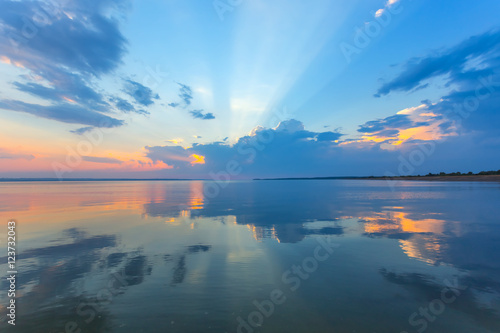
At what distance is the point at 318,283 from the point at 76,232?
66.1 ft

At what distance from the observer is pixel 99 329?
7.41 m

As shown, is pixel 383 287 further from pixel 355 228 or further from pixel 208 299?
pixel 355 228

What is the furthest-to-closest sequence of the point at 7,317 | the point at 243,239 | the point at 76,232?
the point at 76,232 < the point at 243,239 < the point at 7,317

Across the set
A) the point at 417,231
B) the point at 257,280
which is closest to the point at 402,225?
the point at 417,231

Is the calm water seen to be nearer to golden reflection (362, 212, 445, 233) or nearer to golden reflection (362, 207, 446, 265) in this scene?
golden reflection (362, 207, 446, 265)

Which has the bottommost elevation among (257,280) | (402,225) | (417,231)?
(257,280)

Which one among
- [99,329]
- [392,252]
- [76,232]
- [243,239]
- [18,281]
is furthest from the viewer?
[76,232]

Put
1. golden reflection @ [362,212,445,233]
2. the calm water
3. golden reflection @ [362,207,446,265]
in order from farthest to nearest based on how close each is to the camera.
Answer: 1. golden reflection @ [362,212,445,233]
2. golden reflection @ [362,207,446,265]
3. the calm water

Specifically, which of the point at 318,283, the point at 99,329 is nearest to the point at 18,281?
A: the point at 99,329

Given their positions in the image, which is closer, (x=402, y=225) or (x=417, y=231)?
(x=417, y=231)

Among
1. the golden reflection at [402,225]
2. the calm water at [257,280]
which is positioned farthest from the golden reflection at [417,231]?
the calm water at [257,280]

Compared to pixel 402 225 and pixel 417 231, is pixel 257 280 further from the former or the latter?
pixel 402 225

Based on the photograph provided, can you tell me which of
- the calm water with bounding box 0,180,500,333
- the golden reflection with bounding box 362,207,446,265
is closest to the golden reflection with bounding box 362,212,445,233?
the golden reflection with bounding box 362,207,446,265

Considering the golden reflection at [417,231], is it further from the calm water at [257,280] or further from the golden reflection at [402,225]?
the calm water at [257,280]
